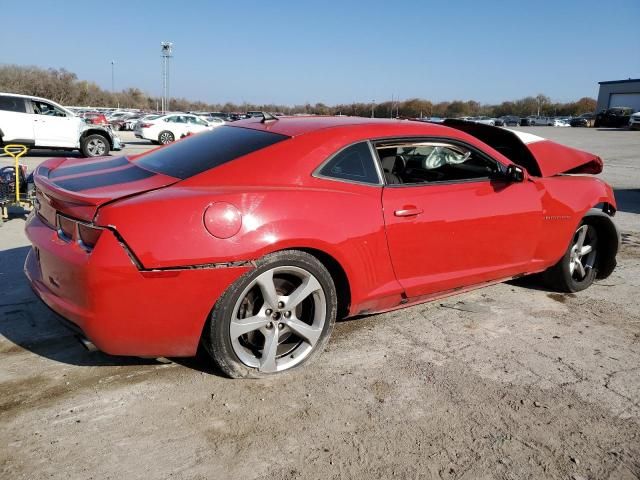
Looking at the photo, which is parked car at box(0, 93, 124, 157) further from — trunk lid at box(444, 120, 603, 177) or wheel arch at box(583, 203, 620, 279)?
wheel arch at box(583, 203, 620, 279)

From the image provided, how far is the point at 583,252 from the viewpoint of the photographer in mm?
4613

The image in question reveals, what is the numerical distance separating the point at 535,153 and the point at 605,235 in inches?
44.9

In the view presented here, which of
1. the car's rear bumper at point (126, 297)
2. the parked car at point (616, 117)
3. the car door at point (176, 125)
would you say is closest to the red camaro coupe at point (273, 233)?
the car's rear bumper at point (126, 297)

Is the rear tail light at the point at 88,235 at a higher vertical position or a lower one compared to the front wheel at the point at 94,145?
higher

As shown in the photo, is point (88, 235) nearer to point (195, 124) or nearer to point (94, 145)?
point (94, 145)

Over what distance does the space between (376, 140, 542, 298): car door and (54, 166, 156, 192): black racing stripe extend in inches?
57.8

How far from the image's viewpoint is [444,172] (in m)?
4.18

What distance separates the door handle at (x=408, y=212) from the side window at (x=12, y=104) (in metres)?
14.4

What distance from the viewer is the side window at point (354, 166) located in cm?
315

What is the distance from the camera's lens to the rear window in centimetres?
305

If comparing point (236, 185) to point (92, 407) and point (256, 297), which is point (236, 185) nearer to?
point (256, 297)

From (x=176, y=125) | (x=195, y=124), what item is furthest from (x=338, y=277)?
(x=195, y=124)

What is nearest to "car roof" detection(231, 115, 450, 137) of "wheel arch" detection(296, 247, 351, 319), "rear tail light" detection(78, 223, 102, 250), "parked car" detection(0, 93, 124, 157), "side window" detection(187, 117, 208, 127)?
"wheel arch" detection(296, 247, 351, 319)

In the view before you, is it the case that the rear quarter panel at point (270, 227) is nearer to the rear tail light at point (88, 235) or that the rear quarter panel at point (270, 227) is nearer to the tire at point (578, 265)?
the rear tail light at point (88, 235)
